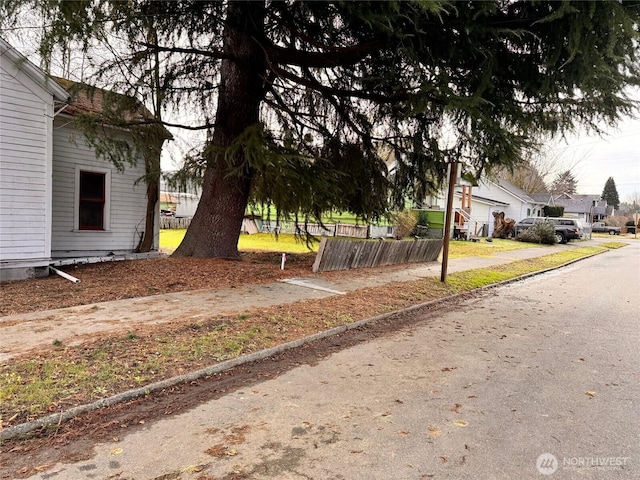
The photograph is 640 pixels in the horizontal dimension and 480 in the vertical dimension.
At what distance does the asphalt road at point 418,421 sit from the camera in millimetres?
2912

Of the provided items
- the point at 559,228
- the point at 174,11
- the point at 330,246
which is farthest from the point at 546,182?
the point at 174,11

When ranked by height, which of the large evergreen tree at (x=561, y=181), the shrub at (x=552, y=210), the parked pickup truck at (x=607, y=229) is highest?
the large evergreen tree at (x=561, y=181)

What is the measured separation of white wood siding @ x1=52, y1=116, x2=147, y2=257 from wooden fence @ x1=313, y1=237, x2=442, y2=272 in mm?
6293

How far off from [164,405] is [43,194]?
25.4 ft

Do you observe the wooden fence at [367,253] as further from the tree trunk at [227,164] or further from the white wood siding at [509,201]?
the white wood siding at [509,201]

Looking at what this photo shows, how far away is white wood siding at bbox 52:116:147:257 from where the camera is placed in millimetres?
11320

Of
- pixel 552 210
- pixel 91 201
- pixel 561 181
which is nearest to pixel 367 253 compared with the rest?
pixel 91 201

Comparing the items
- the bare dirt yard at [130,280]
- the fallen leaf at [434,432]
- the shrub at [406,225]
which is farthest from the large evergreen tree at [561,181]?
the fallen leaf at [434,432]

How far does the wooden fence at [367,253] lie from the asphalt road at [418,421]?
538 centimetres

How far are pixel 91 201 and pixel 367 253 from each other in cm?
845

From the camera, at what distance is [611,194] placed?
11144 cm

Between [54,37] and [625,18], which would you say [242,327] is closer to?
[54,37]

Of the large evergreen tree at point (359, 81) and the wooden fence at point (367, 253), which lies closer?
the large evergreen tree at point (359, 81)

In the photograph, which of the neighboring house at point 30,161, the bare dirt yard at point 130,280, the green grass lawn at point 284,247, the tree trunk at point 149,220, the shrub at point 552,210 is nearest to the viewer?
the bare dirt yard at point 130,280
